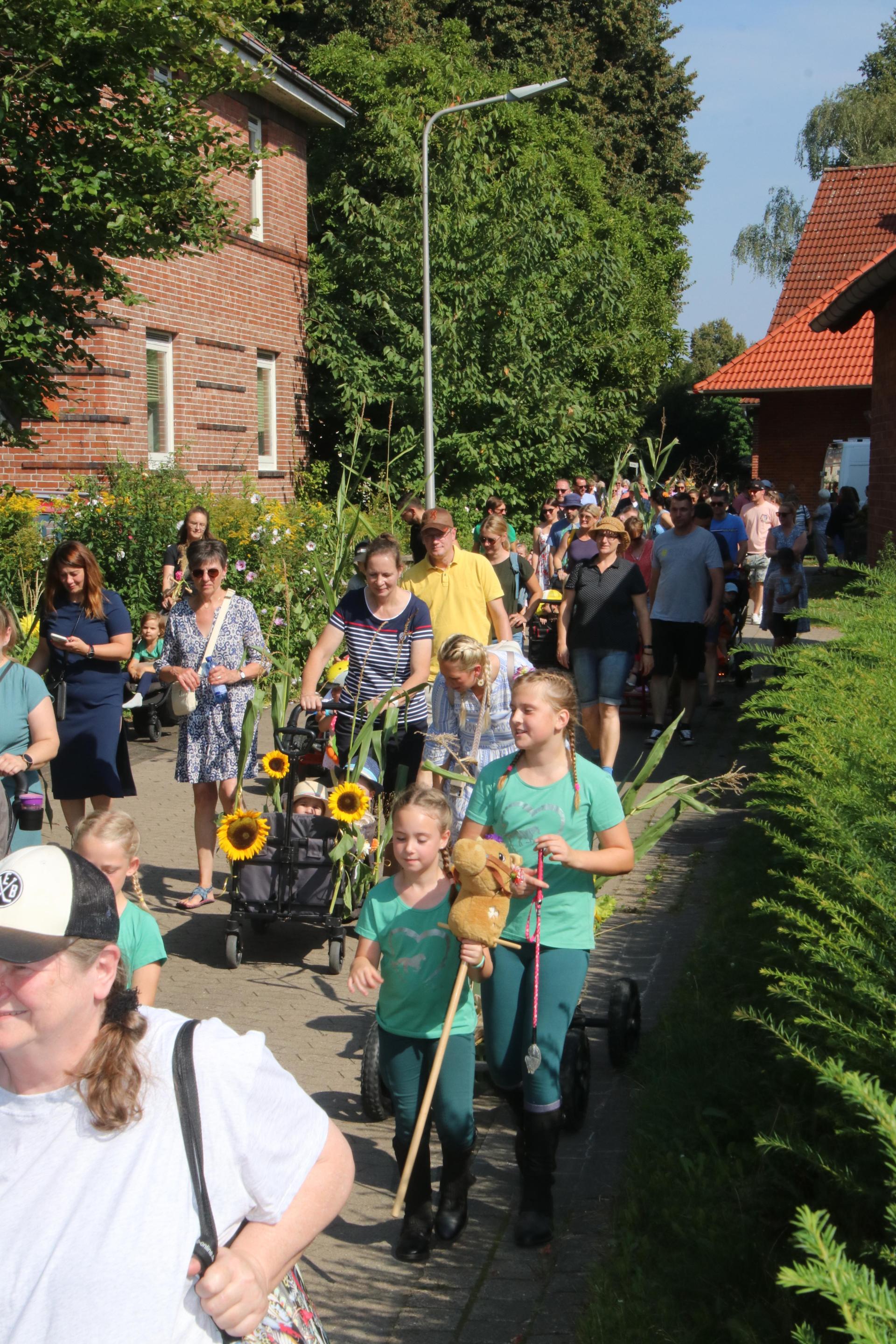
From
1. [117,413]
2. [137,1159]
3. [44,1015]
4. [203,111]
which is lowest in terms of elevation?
[137,1159]

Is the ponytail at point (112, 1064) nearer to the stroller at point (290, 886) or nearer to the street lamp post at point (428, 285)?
the stroller at point (290, 886)

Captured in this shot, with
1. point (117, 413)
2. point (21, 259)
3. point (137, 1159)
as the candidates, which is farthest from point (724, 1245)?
point (117, 413)

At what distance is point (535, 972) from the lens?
412 centimetres

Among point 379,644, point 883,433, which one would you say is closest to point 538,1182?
point 379,644

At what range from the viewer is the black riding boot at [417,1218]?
3953 mm

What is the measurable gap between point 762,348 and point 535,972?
28.3m

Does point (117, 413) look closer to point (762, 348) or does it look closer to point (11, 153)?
point (11, 153)

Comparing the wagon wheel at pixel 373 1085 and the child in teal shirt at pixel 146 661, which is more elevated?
the child in teal shirt at pixel 146 661

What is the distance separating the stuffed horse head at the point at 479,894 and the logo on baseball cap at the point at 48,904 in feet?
5.65

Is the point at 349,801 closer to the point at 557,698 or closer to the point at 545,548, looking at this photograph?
the point at 557,698

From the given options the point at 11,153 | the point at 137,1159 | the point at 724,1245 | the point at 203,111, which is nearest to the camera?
the point at 137,1159

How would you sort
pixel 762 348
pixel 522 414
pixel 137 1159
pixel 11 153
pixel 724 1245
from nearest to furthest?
pixel 137 1159, pixel 724 1245, pixel 11 153, pixel 522 414, pixel 762 348

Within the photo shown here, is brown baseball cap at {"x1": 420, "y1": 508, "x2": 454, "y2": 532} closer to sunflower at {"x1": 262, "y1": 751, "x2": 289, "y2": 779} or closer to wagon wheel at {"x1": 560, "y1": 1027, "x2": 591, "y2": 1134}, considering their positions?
sunflower at {"x1": 262, "y1": 751, "x2": 289, "y2": 779}

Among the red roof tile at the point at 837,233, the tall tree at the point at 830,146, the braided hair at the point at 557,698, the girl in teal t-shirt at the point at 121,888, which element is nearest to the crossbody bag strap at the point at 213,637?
the braided hair at the point at 557,698
